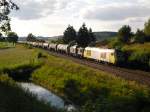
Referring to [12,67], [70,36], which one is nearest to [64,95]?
[12,67]

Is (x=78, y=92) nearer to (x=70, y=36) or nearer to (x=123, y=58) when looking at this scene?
(x=123, y=58)

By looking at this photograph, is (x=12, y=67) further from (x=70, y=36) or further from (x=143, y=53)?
(x=70, y=36)

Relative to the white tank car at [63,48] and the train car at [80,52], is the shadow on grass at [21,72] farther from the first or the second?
the white tank car at [63,48]

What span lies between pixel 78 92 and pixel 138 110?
56.2ft

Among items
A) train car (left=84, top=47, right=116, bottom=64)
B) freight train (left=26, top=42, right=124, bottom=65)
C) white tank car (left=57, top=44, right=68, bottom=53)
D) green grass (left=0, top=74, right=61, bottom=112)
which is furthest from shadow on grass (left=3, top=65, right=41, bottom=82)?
white tank car (left=57, top=44, right=68, bottom=53)

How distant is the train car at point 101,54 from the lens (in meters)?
65.2

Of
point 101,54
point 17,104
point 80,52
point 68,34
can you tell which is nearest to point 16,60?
point 80,52

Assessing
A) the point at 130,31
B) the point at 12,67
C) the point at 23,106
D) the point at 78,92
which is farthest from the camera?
the point at 130,31

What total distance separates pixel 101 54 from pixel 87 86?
28732 millimetres

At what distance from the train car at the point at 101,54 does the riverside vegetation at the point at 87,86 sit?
21.5 feet

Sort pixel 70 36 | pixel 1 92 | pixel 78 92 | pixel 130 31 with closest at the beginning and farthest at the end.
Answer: pixel 1 92
pixel 78 92
pixel 130 31
pixel 70 36

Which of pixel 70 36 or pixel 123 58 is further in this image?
pixel 70 36

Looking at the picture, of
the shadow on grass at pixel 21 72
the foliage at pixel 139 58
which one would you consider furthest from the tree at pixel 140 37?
the shadow on grass at pixel 21 72

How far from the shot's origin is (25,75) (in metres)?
66.4
